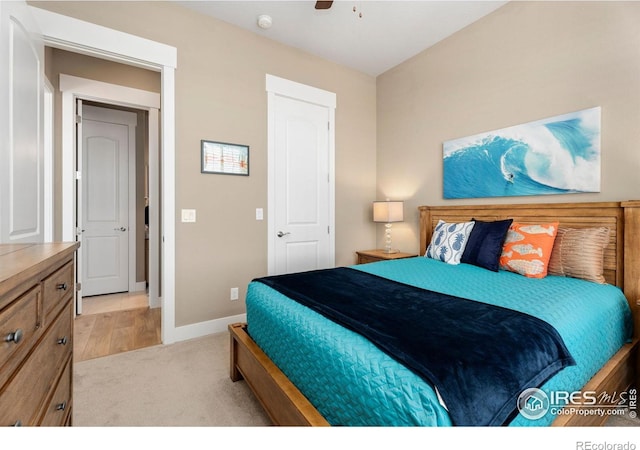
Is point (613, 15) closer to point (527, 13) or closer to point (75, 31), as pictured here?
point (527, 13)

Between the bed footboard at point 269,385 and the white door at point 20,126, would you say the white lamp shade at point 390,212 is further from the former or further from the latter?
the white door at point 20,126

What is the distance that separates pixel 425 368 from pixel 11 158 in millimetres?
2011

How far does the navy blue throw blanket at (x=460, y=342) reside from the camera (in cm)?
91

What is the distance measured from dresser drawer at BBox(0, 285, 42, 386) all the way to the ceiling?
113 inches

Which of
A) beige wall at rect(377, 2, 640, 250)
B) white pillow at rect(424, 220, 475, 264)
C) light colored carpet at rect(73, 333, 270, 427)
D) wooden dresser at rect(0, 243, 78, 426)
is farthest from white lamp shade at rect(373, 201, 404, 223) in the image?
wooden dresser at rect(0, 243, 78, 426)

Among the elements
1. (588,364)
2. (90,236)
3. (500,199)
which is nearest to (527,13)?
(500,199)

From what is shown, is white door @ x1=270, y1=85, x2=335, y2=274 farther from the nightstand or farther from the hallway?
the hallway

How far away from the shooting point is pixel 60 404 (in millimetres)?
1076

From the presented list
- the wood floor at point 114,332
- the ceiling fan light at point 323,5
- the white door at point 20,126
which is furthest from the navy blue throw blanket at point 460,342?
the ceiling fan light at point 323,5

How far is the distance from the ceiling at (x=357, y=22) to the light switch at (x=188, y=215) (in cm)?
184

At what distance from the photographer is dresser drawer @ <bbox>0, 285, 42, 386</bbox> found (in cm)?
62

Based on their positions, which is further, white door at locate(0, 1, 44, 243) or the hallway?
the hallway

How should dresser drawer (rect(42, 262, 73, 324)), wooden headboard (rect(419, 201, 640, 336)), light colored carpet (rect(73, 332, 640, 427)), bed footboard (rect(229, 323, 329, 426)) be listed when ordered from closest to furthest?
dresser drawer (rect(42, 262, 73, 324))
bed footboard (rect(229, 323, 329, 426))
light colored carpet (rect(73, 332, 640, 427))
wooden headboard (rect(419, 201, 640, 336))

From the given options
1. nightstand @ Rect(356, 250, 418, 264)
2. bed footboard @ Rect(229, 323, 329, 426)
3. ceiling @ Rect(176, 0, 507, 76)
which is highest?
ceiling @ Rect(176, 0, 507, 76)
